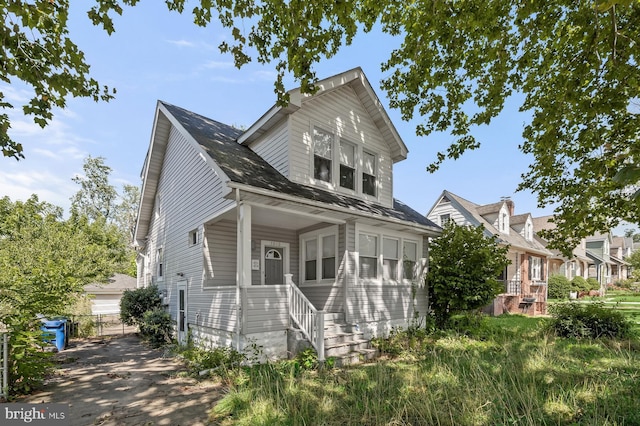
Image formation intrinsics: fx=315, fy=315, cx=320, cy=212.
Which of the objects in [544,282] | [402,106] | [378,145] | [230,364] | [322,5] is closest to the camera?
[322,5]

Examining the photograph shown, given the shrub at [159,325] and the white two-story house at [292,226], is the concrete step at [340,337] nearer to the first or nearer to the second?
the white two-story house at [292,226]

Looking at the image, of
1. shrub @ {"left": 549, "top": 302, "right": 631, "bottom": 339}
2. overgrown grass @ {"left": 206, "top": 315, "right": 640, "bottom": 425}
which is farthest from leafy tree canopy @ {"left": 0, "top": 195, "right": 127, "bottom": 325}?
shrub @ {"left": 549, "top": 302, "right": 631, "bottom": 339}

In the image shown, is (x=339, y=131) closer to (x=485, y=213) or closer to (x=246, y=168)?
(x=246, y=168)

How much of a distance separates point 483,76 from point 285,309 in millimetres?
7838

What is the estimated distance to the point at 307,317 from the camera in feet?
25.7

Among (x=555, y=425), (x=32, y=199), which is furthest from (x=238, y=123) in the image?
(x=555, y=425)

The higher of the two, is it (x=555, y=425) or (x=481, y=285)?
(x=481, y=285)

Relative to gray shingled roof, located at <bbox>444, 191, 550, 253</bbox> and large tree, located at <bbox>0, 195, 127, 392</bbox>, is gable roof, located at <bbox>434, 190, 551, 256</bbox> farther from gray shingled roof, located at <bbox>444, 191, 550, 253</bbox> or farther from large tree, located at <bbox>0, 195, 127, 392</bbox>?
large tree, located at <bbox>0, 195, 127, 392</bbox>

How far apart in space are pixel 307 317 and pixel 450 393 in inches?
149

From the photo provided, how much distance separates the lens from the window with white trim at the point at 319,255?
998 cm

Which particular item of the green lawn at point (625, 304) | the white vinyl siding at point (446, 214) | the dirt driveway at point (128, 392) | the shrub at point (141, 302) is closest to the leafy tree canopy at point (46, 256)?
the dirt driveway at point (128, 392)

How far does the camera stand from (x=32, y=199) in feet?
101

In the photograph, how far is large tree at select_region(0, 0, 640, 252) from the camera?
17.9ft

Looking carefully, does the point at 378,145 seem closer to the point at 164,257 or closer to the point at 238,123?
the point at 164,257
